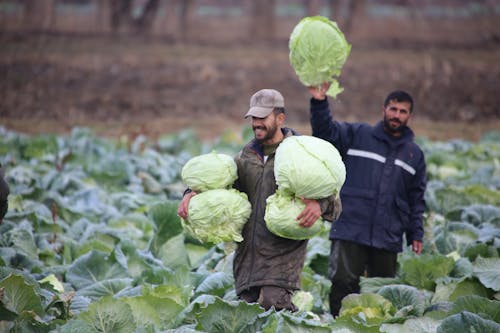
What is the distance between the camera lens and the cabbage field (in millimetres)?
4891

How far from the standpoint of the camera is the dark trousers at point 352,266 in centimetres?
641

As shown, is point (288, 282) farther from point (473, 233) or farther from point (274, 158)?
point (473, 233)

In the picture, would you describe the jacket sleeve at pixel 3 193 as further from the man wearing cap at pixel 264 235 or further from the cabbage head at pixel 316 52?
the cabbage head at pixel 316 52

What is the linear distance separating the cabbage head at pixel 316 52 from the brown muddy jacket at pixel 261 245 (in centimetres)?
65

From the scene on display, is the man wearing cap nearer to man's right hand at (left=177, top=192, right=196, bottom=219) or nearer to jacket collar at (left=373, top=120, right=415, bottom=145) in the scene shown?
man's right hand at (left=177, top=192, right=196, bottom=219)

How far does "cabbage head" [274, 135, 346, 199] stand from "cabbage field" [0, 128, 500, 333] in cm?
68

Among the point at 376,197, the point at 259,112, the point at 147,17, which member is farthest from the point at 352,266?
the point at 147,17

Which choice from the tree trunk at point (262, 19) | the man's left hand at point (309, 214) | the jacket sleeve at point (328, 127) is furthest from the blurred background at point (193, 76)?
the man's left hand at point (309, 214)

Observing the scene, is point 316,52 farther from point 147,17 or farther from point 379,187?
point 147,17

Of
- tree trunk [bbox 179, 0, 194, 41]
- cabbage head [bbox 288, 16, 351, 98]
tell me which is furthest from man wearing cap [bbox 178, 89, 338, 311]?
tree trunk [bbox 179, 0, 194, 41]

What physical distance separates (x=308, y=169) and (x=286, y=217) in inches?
11.8

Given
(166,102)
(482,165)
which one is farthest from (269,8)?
(482,165)

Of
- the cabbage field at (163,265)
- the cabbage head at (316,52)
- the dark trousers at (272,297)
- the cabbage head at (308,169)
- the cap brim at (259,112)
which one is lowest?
the cabbage field at (163,265)

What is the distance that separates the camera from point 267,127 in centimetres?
517
